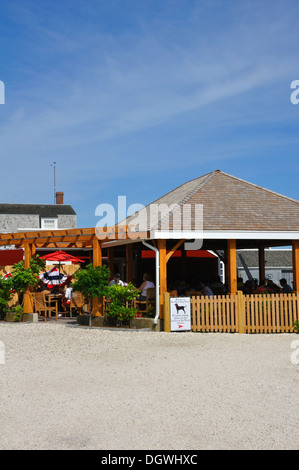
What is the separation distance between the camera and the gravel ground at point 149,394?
5586 mm

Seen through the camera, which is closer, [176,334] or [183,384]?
[183,384]

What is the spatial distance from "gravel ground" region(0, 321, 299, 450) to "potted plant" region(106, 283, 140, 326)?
218 cm

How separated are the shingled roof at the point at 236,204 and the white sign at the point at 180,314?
8.04 feet

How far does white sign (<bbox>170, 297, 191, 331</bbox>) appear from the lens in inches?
583

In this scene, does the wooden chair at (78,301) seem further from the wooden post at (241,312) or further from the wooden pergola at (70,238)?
the wooden post at (241,312)

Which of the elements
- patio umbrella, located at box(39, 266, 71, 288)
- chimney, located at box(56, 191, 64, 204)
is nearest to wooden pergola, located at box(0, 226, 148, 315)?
patio umbrella, located at box(39, 266, 71, 288)

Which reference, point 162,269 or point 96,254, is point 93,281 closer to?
point 96,254

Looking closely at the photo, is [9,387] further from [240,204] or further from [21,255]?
[21,255]

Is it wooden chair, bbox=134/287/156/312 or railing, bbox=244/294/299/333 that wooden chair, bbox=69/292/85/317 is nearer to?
wooden chair, bbox=134/287/156/312

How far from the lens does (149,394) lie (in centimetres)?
761

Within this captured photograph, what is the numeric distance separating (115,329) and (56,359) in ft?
15.3

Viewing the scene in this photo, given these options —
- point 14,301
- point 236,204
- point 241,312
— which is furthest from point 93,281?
point 236,204
